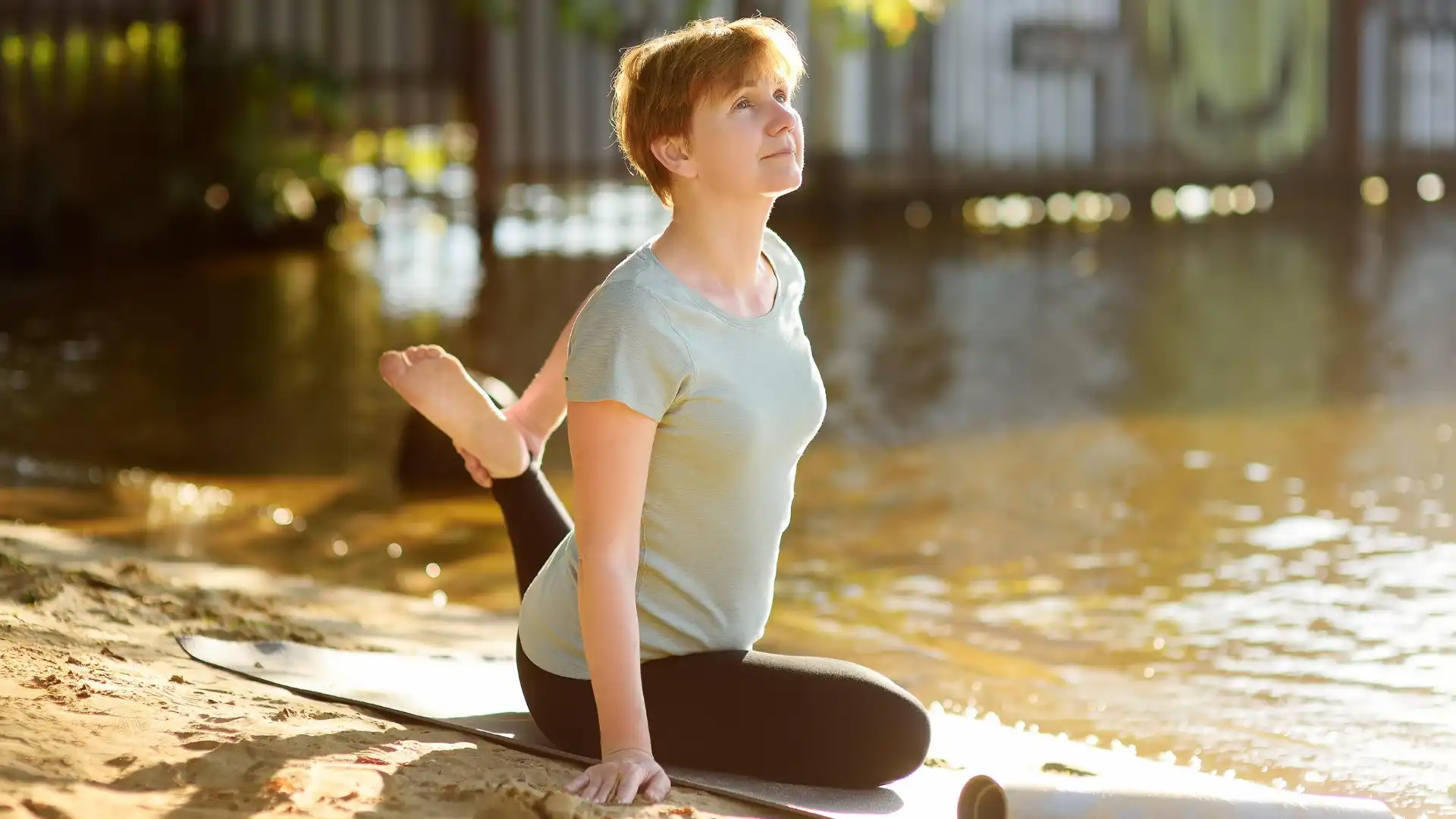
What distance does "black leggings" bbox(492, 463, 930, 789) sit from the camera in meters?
2.61

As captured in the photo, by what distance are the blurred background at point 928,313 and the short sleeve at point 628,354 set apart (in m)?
1.13

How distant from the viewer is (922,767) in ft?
9.27

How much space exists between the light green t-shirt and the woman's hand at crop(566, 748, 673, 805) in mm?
178

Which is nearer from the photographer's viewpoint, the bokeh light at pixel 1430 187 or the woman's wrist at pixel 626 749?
the woman's wrist at pixel 626 749

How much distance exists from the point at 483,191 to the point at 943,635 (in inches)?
387

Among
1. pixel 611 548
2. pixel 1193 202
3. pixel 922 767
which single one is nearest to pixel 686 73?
pixel 611 548

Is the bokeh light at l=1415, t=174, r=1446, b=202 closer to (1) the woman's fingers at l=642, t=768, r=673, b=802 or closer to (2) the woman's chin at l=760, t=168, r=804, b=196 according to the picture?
(2) the woman's chin at l=760, t=168, r=804, b=196

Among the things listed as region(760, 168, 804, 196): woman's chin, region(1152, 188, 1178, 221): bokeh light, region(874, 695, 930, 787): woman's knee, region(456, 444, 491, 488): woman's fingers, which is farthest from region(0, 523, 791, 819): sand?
region(1152, 188, 1178, 221): bokeh light

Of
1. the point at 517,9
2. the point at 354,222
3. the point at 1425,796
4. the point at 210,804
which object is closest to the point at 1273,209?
the point at 517,9

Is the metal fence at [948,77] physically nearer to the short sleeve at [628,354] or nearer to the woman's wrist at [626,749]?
the short sleeve at [628,354]

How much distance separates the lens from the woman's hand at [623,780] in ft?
7.79

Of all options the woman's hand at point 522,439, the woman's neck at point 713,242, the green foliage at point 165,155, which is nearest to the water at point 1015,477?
the woman's hand at point 522,439

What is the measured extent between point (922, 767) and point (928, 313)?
607 centimetres

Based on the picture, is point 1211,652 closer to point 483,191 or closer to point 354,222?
point 483,191
